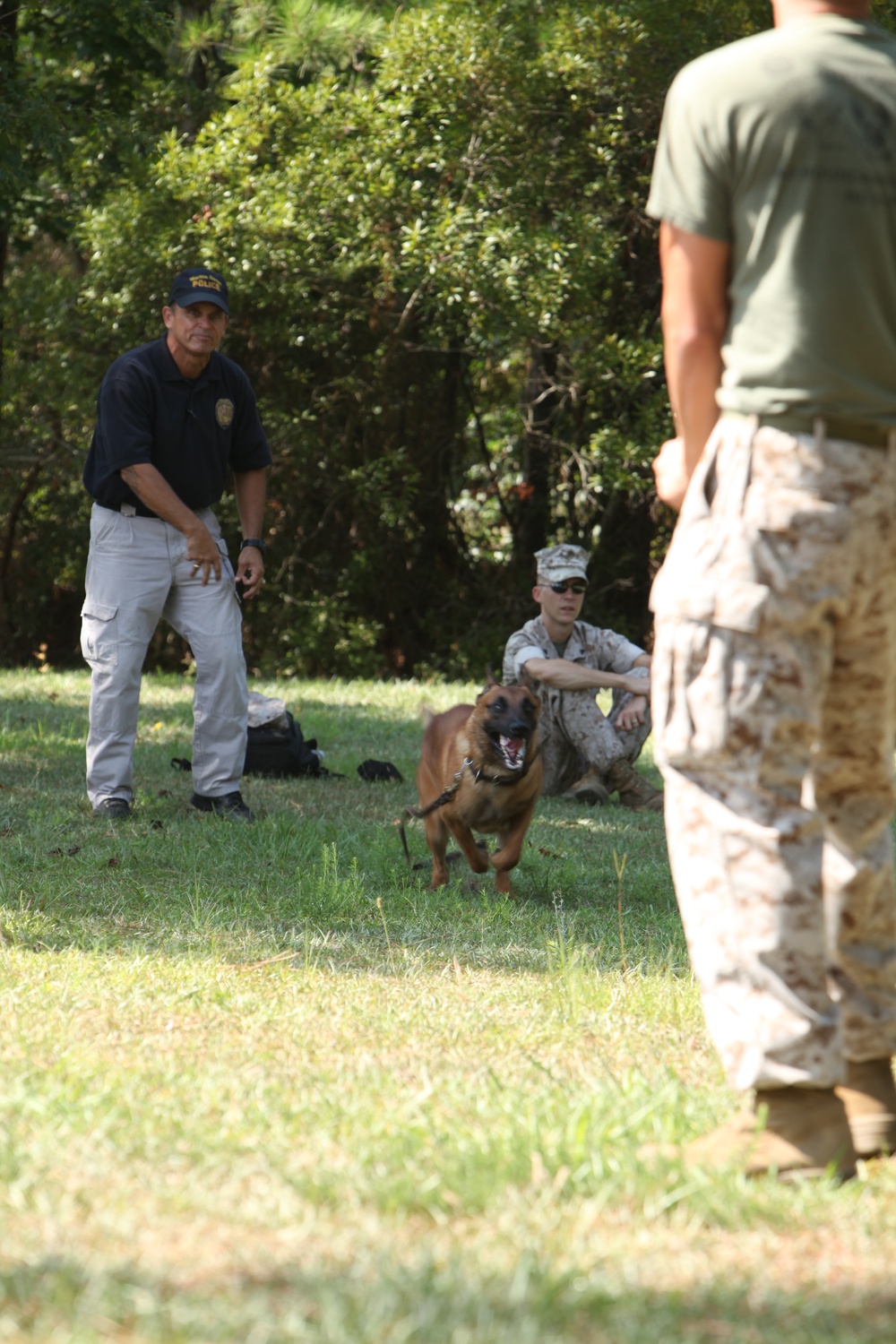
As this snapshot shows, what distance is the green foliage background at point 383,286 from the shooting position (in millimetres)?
13055

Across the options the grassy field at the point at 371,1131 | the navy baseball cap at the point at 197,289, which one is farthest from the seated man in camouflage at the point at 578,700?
the grassy field at the point at 371,1131

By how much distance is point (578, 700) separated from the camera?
779 cm

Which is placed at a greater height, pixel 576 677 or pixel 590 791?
pixel 576 677

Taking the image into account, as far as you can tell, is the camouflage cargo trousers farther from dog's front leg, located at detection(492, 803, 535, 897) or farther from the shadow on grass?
dog's front leg, located at detection(492, 803, 535, 897)

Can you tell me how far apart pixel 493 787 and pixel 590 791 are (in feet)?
7.03

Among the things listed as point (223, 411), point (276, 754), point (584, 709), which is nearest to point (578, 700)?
point (584, 709)

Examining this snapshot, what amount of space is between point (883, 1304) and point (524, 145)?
13.1m

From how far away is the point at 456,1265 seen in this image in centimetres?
192

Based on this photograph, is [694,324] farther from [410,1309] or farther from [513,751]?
[513,751]

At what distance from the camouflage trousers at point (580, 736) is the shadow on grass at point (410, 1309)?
18.9 feet

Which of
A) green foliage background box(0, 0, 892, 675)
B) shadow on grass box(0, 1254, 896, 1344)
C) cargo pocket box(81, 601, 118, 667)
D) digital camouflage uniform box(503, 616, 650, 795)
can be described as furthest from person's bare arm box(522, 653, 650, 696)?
green foliage background box(0, 0, 892, 675)

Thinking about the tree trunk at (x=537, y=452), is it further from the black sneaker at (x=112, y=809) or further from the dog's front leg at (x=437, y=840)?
the dog's front leg at (x=437, y=840)

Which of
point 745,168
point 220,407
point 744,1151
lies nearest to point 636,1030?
point 744,1151

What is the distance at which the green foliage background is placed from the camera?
13.1m
